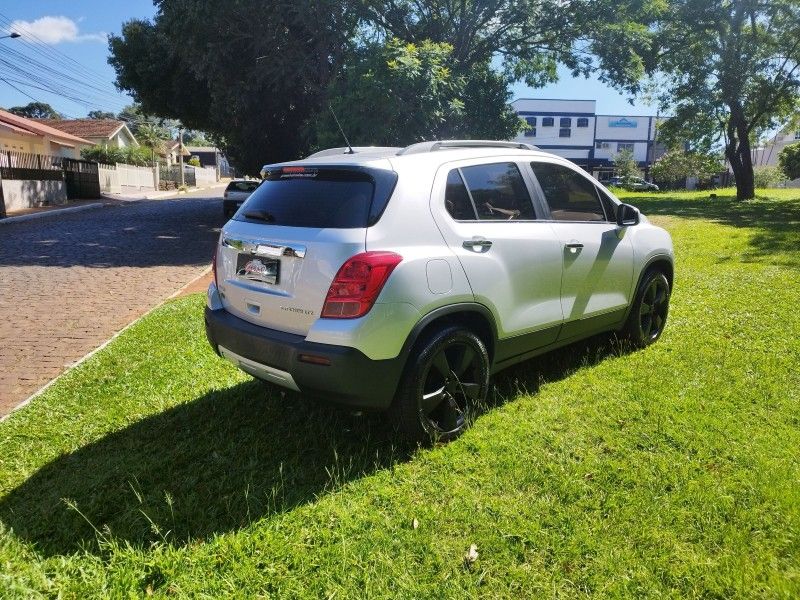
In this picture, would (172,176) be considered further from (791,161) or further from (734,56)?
(791,161)

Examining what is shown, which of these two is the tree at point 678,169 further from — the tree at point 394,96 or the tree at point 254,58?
the tree at point 394,96

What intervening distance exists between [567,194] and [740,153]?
29.5 meters

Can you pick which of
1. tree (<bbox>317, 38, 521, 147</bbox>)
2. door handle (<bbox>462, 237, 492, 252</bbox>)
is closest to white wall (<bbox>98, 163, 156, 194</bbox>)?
tree (<bbox>317, 38, 521, 147</bbox>)

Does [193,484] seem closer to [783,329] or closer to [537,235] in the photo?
[537,235]

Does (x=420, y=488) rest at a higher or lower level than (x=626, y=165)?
lower

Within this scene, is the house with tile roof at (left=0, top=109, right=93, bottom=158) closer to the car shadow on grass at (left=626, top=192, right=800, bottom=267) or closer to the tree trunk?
the car shadow on grass at (left=626, top=192, right=800, bottom=267)

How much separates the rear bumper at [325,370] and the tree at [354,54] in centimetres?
1160

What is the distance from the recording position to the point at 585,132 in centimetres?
7425

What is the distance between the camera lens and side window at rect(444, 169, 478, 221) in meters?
3.57

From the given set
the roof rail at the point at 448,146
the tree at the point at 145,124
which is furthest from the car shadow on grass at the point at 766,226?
the tree at the point at 145,124

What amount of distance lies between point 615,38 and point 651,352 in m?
15.8

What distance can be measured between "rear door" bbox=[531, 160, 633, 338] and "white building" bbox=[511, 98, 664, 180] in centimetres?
7097

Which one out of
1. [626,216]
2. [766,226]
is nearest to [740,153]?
[766,226]

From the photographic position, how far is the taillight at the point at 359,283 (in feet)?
10.0
